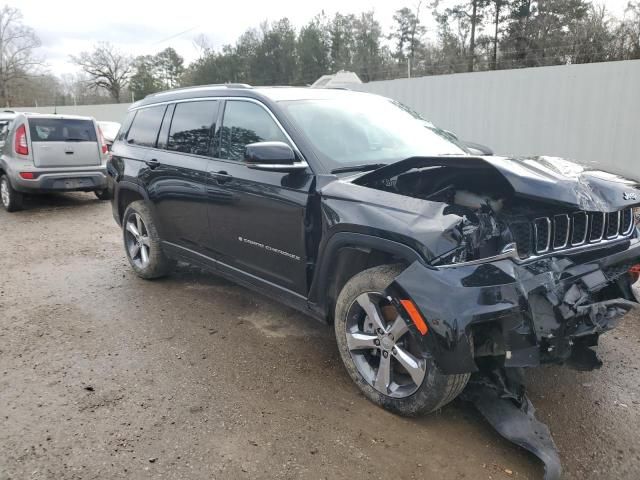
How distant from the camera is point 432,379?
8.57 feet

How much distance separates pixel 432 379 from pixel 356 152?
5.34 ft

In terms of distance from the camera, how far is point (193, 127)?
173 inches

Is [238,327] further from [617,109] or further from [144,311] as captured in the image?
[617,109]

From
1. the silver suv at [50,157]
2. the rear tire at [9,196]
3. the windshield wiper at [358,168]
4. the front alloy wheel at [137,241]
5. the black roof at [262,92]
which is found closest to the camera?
the windshield wiper at [358,168]

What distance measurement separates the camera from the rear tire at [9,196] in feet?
30.7

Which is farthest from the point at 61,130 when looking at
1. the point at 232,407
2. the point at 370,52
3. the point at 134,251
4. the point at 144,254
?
the point at 370,52

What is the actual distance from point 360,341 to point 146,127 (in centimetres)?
343

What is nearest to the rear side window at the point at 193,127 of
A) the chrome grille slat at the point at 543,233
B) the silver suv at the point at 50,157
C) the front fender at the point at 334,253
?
the front fender at the point at 334,253

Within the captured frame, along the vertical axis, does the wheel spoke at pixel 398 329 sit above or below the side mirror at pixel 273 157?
below

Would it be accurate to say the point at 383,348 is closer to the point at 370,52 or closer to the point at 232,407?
the point at 232,407

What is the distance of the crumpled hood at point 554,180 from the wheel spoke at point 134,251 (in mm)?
3270

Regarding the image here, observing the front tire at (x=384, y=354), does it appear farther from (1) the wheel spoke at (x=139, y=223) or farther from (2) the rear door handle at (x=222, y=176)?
(1) the wheel spoke at (x=139, y=223)

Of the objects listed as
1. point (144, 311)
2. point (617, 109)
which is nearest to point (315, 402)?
point (144, 311)

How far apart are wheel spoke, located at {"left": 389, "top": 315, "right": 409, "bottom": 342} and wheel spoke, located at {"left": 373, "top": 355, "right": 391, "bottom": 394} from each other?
0.14m
